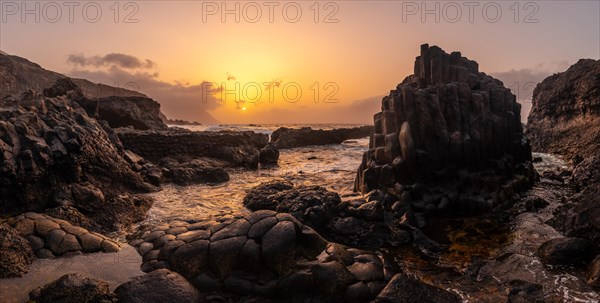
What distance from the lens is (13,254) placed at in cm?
512

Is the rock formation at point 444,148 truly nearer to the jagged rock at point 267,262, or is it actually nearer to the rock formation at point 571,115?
the jagged rock at point 267,262

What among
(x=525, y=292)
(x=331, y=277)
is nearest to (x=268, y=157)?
(x=331, y=277)

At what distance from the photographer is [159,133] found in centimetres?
1873

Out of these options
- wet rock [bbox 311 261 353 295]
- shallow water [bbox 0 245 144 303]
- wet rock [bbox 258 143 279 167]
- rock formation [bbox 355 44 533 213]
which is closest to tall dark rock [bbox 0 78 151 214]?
shallow water [bbox 0 245 144 303]

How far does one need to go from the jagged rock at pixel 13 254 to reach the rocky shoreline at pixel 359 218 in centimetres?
2

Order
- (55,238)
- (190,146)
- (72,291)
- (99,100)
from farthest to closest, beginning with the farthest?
(99,100), (190,146), (55,238), (72,291)

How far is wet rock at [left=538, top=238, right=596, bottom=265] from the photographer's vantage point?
19.9 feet

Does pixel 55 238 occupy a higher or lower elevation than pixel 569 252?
higher

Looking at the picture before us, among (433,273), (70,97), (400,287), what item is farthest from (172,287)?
(70,97)

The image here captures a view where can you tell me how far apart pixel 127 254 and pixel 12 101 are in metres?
7.48

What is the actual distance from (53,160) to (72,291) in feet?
17.7

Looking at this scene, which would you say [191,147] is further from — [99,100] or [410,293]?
[410,293]

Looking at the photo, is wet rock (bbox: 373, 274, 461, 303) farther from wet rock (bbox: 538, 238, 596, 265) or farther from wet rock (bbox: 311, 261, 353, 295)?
wet rock (bbox: 538, 238, 596, 265)

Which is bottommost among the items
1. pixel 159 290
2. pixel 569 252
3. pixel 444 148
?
pixel 159 290
